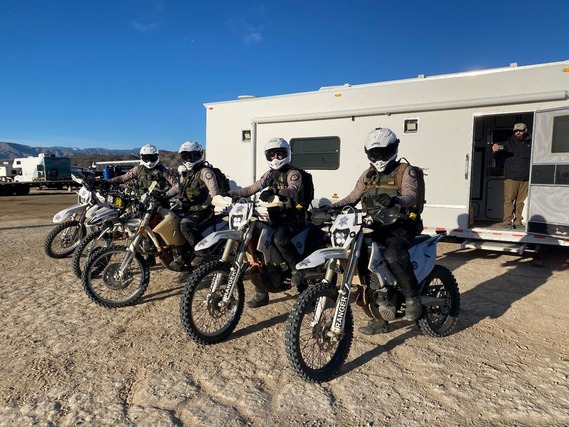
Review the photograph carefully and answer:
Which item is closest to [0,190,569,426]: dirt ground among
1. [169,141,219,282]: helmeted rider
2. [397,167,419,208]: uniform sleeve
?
[169,141,219,282]: helmeted rider

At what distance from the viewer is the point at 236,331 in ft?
13.2

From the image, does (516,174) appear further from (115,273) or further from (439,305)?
(115,273)

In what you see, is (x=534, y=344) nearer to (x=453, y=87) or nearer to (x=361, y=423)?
(x=361, y=423)

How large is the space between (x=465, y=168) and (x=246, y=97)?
456 centimetres

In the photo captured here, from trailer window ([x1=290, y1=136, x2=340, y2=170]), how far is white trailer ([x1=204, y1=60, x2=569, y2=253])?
2cm

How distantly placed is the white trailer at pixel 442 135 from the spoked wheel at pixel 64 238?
3.32 metres

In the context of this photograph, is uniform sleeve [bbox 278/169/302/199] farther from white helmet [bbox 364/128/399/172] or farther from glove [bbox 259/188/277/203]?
white helmet [bbox 364/128/399/172]

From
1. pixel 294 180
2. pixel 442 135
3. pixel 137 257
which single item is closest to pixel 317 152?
pixel 442 135

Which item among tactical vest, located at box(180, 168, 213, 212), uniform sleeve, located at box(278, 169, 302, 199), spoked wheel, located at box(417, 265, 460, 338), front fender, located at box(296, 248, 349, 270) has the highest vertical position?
uniform sleeve, located at box(278, 169, 302, 199)

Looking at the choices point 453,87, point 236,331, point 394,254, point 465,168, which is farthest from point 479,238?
point 236,331

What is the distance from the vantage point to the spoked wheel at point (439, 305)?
12.5 ft

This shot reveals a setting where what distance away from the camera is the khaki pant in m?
7.26

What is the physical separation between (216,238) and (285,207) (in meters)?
1.02

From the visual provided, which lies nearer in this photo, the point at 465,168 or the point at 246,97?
the point at 465,168
